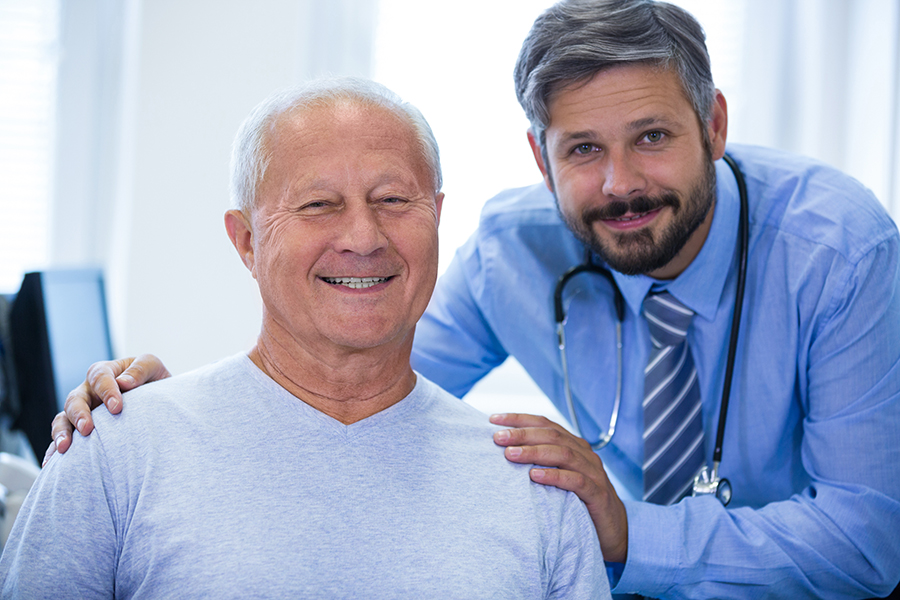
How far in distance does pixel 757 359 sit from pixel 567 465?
22.6 inches

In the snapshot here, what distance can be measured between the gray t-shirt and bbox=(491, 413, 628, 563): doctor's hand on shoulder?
2 cm

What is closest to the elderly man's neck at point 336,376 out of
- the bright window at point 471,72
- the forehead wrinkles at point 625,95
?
the forehead wrinkles at point 625,95

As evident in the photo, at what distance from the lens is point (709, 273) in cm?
149

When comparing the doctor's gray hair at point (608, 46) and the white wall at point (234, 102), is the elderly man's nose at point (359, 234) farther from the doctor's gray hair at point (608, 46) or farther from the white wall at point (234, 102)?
the white wall at point (234, 102)

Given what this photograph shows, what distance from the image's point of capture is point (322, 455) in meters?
1.03

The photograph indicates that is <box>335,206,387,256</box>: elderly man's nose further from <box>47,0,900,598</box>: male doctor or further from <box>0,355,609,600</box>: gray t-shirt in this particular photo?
<box>47,0,900,598</box>: male doctor

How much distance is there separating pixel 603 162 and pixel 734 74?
1.65m

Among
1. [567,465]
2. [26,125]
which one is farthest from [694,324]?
[26,125]

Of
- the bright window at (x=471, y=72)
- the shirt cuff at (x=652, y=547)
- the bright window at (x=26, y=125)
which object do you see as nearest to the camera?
the shirt cuff at (x=652, y=547)

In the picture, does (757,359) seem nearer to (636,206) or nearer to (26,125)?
(636,206)

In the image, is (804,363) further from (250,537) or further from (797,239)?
(250,537)

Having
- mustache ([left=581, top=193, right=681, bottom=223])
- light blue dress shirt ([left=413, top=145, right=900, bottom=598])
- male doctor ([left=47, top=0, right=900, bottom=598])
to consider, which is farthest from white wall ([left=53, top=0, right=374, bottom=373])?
mustache ([left=581, top=193, right=681, bottom=223])

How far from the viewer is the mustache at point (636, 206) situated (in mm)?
1407

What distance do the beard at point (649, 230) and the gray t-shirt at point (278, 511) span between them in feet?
1.72
